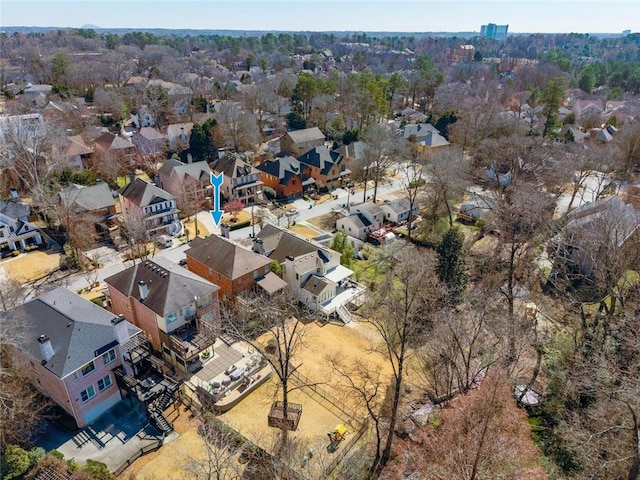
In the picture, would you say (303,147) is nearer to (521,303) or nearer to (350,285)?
(350,285)

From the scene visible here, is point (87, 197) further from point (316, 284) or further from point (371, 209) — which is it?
point (371, 209)

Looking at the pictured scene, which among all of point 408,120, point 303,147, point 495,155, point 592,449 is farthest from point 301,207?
point 408,120

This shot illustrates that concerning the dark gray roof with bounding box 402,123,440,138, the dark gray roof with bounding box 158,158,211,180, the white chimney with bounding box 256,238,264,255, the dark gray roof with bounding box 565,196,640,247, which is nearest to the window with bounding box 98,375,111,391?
the white chimney with bounding box 256,238,264,255

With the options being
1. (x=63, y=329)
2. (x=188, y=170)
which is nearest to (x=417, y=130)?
(x=188, y=170)

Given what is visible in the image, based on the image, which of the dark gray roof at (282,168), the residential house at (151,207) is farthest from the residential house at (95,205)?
the dark gray roof at (282,168)

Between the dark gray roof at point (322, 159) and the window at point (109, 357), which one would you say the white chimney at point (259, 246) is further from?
the dark gray roof at point (322, 159)
